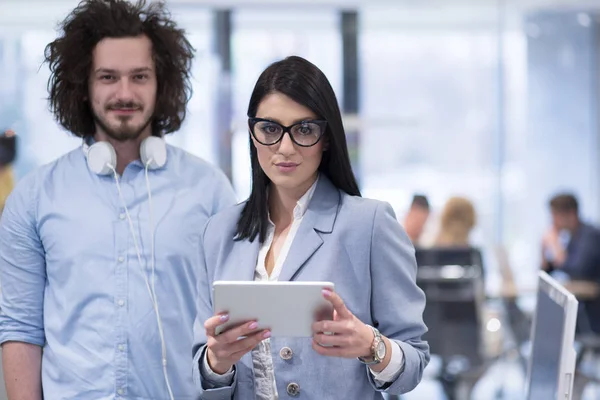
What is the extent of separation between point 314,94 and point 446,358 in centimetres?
448

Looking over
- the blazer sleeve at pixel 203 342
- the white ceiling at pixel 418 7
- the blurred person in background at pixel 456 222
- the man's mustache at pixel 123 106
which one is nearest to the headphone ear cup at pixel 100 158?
the man's mustache at pixel 123 106

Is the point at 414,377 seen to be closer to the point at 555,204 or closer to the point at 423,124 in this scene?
the point at 555,204

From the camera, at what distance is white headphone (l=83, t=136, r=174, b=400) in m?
2.33

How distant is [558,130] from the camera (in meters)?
7.87

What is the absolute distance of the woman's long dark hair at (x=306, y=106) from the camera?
1.86 meters

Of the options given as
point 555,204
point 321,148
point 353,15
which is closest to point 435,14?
point 353,15

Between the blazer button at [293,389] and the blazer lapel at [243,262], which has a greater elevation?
the blazer lapel at [243,262]

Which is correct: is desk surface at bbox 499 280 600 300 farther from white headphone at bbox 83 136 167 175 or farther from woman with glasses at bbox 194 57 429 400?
woman with glasses at bbox 194 57 429 400

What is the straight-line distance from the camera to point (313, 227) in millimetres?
1915

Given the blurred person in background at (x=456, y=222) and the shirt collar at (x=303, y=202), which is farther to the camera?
the blurred person in background at (x=456, y=222)

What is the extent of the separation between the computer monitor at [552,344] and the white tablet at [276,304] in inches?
26.3

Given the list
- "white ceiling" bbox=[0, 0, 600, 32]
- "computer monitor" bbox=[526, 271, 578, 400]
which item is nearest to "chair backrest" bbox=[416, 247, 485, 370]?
"white ceiling" bbox=[0, 0, 600, 32]

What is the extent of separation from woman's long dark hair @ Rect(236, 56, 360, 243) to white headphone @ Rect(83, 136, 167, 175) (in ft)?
1.62

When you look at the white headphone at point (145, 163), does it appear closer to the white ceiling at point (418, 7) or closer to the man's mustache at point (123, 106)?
the man's mustache at point (123, 106)
